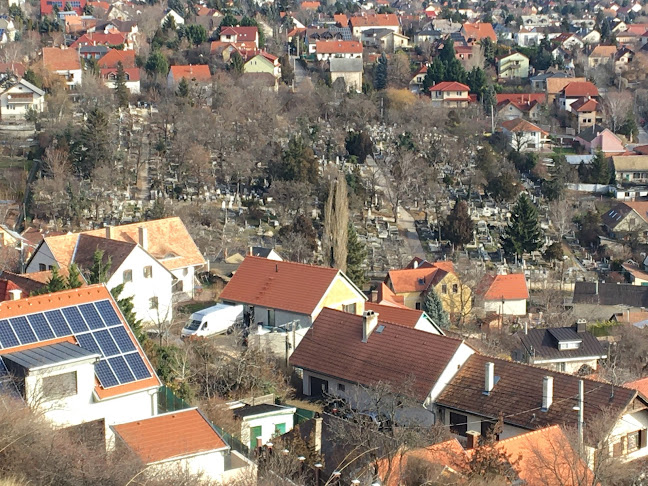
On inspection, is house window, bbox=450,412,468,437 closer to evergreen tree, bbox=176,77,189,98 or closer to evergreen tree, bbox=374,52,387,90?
evergreen tree, bbox=176,77,189,98

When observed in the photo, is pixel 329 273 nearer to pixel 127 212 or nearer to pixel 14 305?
pixel 14 305

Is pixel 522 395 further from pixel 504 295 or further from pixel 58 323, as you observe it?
pixel 504 295

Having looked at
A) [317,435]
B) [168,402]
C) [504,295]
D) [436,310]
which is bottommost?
[504,295]

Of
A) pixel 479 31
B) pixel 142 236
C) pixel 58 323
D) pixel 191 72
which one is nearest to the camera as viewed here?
pixel 58 323

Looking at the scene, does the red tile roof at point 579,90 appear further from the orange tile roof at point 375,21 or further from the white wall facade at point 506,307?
the white wall facade at point 506,307

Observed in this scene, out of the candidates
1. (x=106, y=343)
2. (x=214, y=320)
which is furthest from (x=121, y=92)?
(x=106, y=343)

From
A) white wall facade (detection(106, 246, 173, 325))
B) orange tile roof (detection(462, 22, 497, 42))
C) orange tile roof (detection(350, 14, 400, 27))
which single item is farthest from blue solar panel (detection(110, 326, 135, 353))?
orange tile roof (detection(350, 14, 400, 27))
